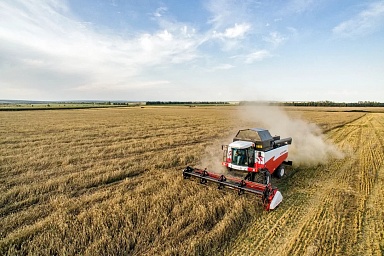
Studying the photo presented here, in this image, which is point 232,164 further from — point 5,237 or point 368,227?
point 5,237

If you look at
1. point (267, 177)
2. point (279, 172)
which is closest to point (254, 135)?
point (267, 177)

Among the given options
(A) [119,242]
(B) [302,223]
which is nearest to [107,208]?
(A) [119,242]

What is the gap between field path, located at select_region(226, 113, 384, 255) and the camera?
15.7ft

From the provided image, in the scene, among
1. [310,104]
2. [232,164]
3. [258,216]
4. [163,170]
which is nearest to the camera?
[258,216]

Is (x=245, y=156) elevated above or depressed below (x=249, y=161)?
above

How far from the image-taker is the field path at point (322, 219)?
4.79m

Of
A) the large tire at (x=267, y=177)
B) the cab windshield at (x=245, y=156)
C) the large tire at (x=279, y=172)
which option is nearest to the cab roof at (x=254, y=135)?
the cab windshield at (x=245, y=156)

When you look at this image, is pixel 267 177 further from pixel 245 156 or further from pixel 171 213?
pixel 171 213

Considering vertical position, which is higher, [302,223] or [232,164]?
[232,164]

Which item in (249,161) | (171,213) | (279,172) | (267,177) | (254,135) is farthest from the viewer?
(279,172)

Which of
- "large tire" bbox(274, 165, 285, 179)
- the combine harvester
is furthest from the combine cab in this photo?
"large tire" bbox(274, 165, 285, 179)

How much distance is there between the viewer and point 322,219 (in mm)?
5949

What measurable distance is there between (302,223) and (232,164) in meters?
2.99

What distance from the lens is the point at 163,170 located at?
980cm
